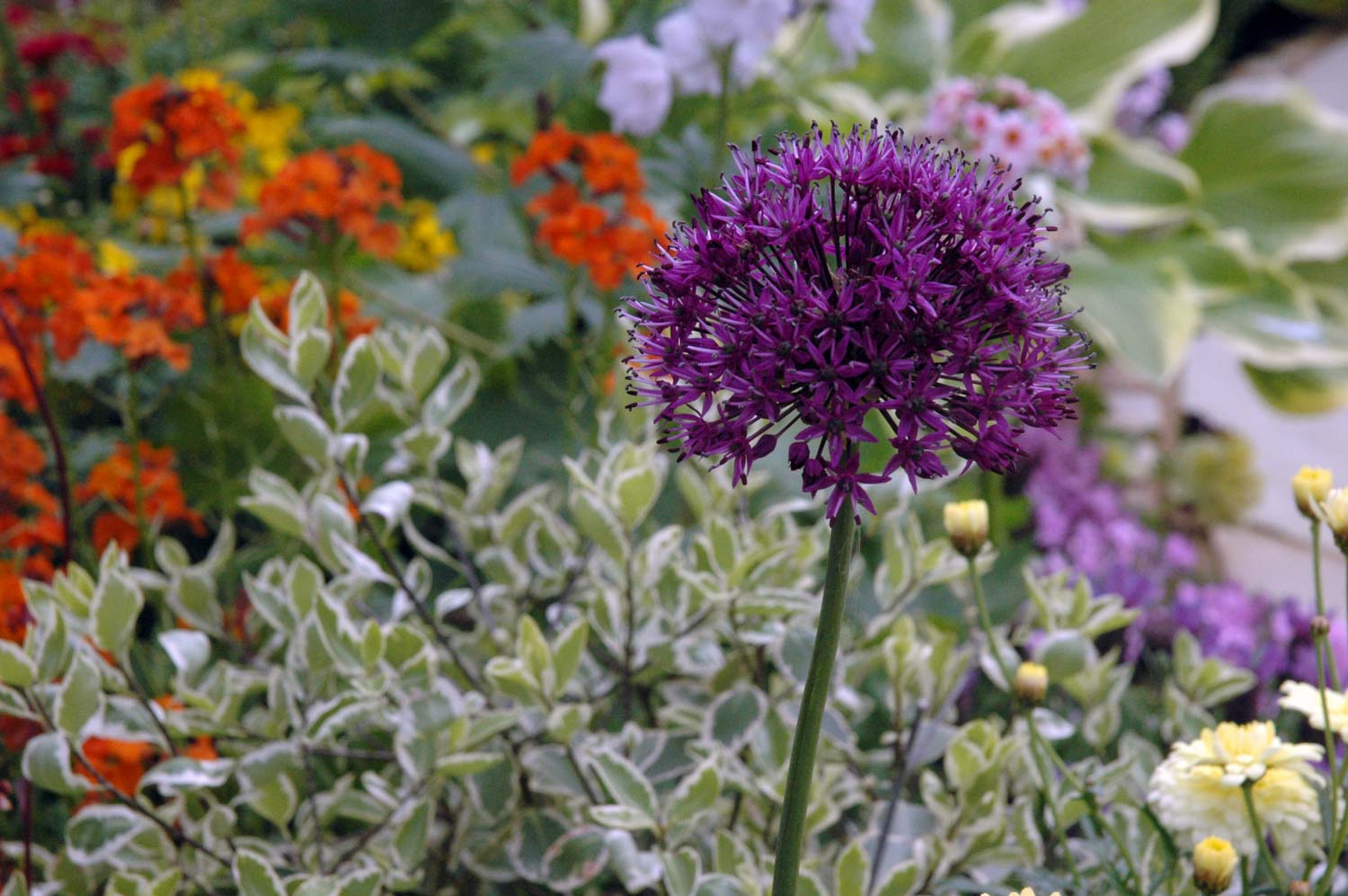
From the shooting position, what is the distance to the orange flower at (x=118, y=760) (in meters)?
0.90

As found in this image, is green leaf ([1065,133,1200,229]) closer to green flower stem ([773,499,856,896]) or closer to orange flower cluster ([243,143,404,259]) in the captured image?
orange flower cluster ([243,143,404,259])

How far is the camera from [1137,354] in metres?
1.95

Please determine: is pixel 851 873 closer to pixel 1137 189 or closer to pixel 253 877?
pixel 253 877

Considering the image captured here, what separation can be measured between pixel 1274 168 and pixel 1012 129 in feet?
3.66

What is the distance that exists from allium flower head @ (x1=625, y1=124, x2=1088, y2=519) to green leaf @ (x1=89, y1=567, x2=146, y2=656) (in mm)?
503

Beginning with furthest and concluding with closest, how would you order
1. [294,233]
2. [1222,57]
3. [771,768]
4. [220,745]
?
[1222,57] < [294,233] < [220,745] < [771,768]

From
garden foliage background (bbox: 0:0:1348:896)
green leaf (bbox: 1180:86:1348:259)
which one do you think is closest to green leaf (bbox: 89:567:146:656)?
garden foliage background (bbox: 0:0:1348:896)

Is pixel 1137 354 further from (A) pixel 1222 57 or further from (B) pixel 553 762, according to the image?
(A) pixel 1222 57

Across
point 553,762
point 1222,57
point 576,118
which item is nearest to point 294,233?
point 553,762

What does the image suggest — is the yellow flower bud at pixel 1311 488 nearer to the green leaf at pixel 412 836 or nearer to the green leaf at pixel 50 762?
the green leaf at pixel 412 836

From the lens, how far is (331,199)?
113 centimetres

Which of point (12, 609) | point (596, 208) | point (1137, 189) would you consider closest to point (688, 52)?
point (596, 208)

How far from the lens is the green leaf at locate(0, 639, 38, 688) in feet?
2.43

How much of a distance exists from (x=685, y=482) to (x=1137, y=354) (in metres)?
1.18
